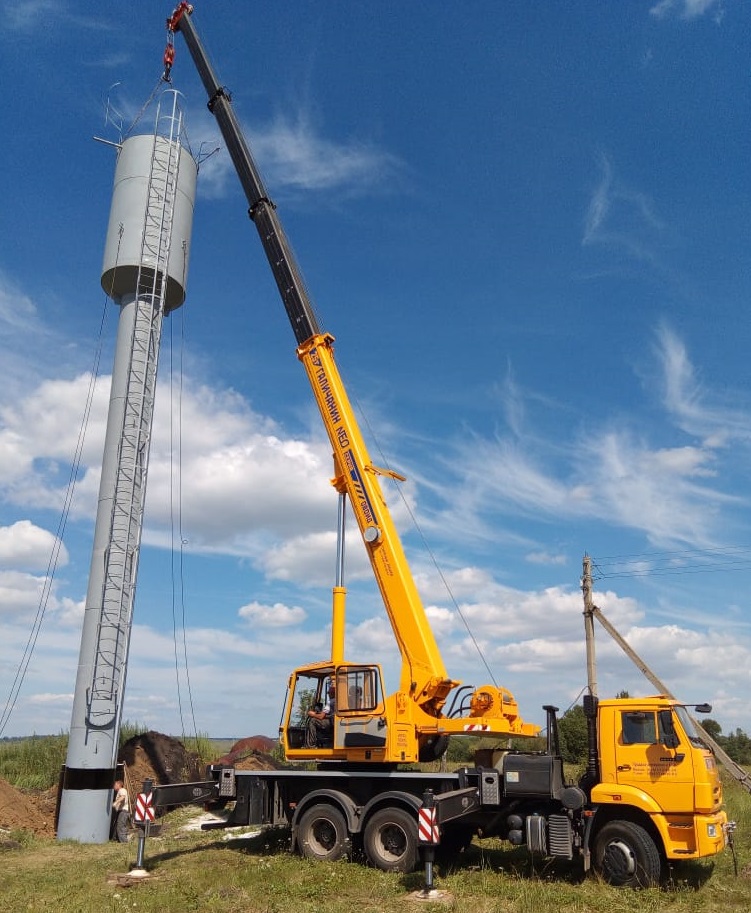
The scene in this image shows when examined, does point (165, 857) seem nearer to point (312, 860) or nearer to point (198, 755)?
point (312, 860)

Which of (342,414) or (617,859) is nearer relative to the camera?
(617,859)

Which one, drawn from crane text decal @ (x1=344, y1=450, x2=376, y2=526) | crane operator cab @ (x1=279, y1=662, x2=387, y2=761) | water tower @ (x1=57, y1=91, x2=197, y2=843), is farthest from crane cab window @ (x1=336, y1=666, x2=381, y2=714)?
water tower @ (x1=57, y1=91, x2=197, y2=843)

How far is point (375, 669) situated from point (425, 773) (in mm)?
1903

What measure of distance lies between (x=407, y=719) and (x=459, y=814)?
5.62 ft

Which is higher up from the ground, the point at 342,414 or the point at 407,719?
the point at 342,414

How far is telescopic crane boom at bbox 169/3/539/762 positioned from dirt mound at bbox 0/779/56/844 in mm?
8047

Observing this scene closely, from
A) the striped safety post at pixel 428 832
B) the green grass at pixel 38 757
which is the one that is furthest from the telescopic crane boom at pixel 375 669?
the green grass at pixel 38 757

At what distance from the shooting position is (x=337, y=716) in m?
13.7

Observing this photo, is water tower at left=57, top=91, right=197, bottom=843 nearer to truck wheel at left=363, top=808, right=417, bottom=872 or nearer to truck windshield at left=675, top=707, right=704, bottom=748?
truck wheel at left=363, top=808, right=417, bottom=872

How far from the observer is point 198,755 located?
84.0 ft

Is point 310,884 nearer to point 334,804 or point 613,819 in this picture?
point 334,804

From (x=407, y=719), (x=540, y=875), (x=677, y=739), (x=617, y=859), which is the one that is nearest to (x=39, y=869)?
(x=407, y=719)

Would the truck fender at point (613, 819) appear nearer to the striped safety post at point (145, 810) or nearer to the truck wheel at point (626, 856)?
the truck wheel at point (626, 856)

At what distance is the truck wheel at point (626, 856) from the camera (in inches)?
431
